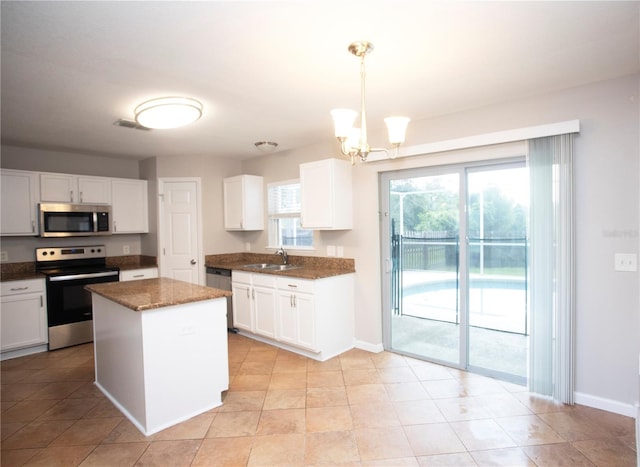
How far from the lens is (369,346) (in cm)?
380

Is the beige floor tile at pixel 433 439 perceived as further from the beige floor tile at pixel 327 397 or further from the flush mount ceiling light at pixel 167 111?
the flush mount ceiling light at pixel 167 111

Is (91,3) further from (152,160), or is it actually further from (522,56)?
(152,160)

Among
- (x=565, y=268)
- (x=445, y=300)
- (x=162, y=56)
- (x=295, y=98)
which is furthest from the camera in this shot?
(x=445, y=300)

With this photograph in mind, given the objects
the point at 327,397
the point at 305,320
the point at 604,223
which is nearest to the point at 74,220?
the point at 305,320

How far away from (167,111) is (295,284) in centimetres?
197

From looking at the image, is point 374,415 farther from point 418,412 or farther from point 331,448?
point 331,448

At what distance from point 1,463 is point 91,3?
2578mm

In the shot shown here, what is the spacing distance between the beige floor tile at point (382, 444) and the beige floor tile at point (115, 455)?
1.35 metres

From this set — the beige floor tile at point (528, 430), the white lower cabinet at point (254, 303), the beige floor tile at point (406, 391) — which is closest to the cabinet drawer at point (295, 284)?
the white lower cabinet at point (254, 303)

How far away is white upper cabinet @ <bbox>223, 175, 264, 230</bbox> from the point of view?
15.7 feet

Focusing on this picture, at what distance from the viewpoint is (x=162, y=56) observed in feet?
6.69

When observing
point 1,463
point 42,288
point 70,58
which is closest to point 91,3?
point 70,58

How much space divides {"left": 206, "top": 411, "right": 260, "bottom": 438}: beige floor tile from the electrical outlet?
2.74 m

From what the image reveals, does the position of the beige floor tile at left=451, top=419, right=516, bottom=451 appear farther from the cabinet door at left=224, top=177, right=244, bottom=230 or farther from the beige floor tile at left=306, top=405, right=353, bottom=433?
the cabinet door at left=224, top=177, right=244, bottom=230
